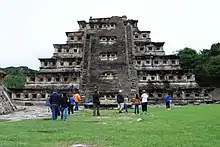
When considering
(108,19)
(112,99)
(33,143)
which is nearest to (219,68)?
(108,19)

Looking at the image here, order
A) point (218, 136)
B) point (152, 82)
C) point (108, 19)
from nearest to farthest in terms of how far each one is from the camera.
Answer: point (218, 136) < point (152, 82) < point (108, 19)

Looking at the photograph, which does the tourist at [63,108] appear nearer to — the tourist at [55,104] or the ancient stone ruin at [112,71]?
the tourist at [55,104]

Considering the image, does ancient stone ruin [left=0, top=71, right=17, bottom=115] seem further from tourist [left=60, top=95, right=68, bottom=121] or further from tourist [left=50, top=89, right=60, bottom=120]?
tourist [left=60, top=95, right=68, bottom=121]

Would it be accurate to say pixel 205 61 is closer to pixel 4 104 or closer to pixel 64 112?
pixel 4 104

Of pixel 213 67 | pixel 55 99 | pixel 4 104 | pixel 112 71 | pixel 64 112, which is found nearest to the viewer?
pixel 64 112

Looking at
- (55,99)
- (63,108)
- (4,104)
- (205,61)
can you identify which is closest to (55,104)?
(55,99)

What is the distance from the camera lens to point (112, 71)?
999 inches

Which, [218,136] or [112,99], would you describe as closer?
[218,136]

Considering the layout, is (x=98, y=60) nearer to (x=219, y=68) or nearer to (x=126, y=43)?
(x=126, y=43)

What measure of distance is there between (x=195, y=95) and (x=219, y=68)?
45.0 ft

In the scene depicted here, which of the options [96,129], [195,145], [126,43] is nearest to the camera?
[195,145]

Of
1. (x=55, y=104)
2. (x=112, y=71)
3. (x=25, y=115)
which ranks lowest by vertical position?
(x=25, y=115)

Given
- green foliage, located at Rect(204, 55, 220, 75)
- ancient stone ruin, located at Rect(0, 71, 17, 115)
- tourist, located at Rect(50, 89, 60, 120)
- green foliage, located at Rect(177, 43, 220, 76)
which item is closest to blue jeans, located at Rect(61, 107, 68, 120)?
tourist, located at Rect(50, 89, 60, 120)

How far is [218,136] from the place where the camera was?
8148mm
